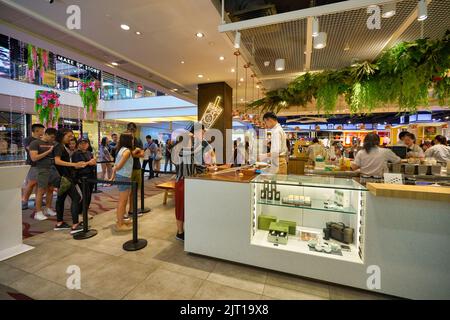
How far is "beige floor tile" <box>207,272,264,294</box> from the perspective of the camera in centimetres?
197

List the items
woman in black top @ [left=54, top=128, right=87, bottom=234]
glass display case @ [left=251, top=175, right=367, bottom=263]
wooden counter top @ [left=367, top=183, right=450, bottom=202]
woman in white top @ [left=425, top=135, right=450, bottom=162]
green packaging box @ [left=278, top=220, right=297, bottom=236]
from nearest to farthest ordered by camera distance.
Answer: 1. wooden counter top @ [left=367, top=183, right=450, bottom=202]
2. glass display case @ [left=251, top=175, right=367, bottom=263]
3. green packaging box @ [left=278, top=220, right=297, bottom=236]
4. woman in black top @ [left=54, top=128, right=87, bottom=234]
5. woman in white top @ [left=425, top=135, right=450, bottom=162]

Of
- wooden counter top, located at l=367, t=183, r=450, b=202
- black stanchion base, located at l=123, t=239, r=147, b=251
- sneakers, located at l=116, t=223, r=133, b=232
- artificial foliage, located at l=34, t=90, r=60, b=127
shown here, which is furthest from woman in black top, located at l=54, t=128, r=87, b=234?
artificial foliage, located at l=34, t=90, r=60, b=127

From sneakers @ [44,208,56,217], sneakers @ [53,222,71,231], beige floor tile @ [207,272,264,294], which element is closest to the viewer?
beige floor tile @ [207,272,264,294]

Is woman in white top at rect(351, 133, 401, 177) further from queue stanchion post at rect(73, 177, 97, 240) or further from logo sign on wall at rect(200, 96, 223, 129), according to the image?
queue stanchion post at rect(73, 177, 97, 240)

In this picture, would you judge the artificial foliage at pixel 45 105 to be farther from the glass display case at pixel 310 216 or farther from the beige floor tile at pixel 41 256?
the glass display case at pixel 310 216

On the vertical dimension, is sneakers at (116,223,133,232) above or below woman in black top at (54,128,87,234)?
below

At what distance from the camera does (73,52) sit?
163 inches

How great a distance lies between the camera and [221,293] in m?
1.91

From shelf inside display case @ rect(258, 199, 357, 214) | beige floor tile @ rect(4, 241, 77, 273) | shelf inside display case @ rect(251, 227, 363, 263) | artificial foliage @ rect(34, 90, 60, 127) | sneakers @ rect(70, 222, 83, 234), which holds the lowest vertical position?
beige floor tile @ rect(4, 241, 77, 273)

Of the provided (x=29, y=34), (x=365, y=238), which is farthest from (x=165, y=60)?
(x=365, y=238)

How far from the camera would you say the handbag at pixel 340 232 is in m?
2.21

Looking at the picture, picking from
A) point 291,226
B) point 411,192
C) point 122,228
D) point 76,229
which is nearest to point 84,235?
point 76,229

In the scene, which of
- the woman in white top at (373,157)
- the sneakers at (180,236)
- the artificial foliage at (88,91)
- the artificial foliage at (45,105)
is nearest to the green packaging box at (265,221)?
the sneakers at (180,236)
